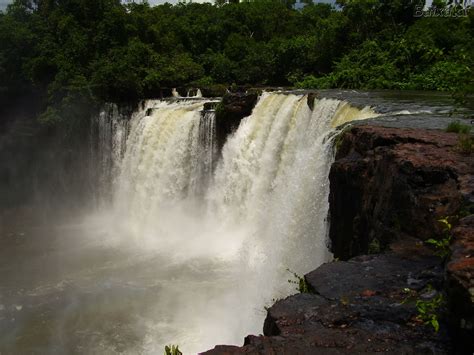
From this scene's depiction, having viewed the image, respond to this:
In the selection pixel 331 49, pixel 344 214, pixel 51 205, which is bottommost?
pixel 51 205

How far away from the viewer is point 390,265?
5.27 metres

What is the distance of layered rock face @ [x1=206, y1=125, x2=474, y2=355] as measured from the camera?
400 centimetres

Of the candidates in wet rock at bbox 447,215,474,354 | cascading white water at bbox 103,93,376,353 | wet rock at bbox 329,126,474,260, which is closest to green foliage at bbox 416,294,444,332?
wet rock at bbox 447,215,474,354

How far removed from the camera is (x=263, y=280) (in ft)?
35.7

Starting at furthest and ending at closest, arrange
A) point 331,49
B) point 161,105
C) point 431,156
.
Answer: point 331,49 < point 161,105 < point 431,156

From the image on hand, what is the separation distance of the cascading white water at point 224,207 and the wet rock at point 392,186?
1099 millimetres

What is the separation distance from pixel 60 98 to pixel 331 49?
45.1 feet

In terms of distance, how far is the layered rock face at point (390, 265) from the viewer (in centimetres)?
400

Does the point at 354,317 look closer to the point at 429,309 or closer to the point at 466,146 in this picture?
the point at 429,309

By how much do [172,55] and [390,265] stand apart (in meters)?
23.8

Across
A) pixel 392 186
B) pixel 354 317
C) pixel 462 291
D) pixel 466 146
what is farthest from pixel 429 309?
pixel 466 146

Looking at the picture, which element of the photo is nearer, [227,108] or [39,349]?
[39,349]

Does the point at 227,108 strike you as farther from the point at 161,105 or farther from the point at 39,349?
the point at 39,349

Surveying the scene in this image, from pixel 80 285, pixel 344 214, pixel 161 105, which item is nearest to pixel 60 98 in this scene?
pixel 161 105
